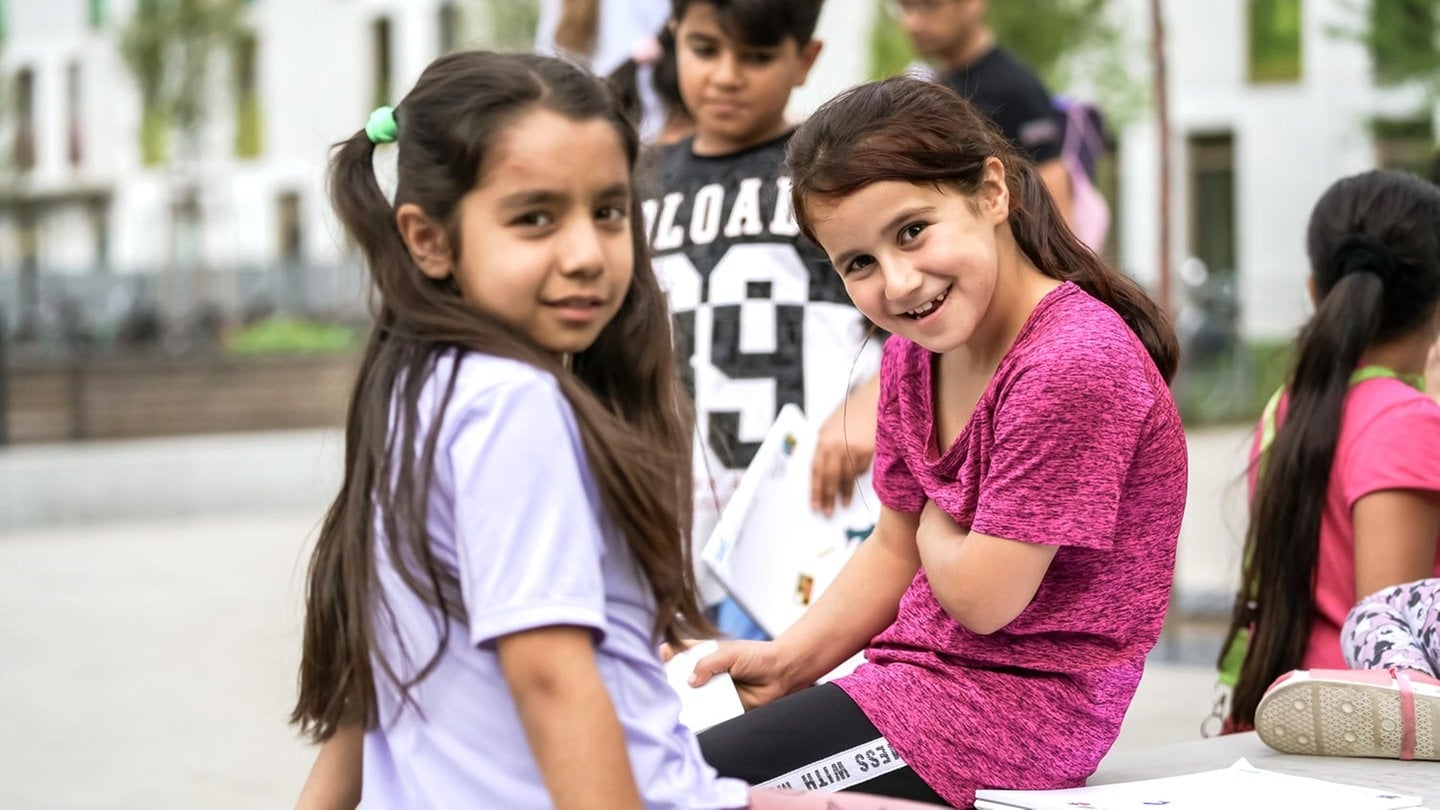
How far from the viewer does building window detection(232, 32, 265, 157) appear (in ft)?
104

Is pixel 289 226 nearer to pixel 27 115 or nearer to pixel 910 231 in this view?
pixel 27 115

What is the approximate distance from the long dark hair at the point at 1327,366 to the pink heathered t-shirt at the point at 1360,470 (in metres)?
0.02

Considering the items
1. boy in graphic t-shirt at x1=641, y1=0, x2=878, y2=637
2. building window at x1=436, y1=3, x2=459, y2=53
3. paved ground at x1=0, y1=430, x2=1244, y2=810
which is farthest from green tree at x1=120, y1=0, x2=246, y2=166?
boy in graphic t-shirt at x1=641, y1=0, x2=878, y2=637

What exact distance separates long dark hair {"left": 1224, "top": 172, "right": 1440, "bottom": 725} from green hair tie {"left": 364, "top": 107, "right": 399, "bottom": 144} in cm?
158

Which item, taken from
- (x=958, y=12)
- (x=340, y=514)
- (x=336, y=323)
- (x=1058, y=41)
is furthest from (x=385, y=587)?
(x=336, y=323)

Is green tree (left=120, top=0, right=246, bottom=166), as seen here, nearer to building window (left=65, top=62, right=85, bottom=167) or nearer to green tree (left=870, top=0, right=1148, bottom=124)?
building window (left=65, top=62, right=85, bottom=167)

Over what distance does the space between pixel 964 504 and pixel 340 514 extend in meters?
0.75

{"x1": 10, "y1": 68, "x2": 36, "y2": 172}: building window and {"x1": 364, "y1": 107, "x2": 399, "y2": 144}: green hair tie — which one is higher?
{"x1": 10, "y1": 68, "x2": 36, "y2": 172}: building window

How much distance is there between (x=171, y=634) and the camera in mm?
7348

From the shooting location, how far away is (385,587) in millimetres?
1856

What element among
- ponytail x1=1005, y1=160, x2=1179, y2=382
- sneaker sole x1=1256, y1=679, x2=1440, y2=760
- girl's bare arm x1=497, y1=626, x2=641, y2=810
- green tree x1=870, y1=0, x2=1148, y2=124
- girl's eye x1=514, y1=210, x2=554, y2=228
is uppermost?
green tree x1=870, y1=0, x2=1148, y2=124

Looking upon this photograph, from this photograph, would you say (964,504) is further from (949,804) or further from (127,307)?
(127,307)

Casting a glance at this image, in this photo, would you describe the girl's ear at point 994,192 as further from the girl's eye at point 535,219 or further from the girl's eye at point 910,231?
the girl's eye at point 535,219

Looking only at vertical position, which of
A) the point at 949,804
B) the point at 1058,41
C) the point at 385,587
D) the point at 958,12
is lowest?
the point at 949,804
